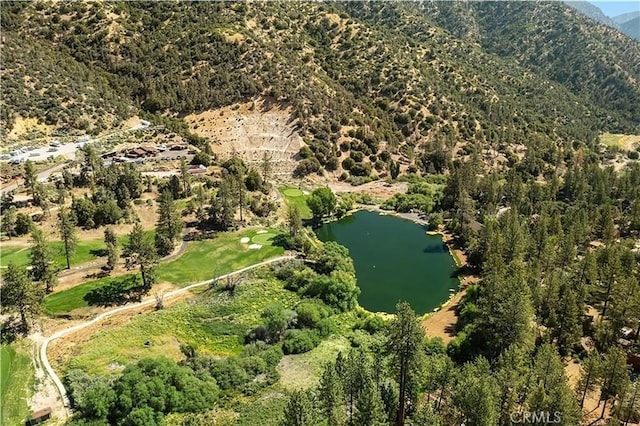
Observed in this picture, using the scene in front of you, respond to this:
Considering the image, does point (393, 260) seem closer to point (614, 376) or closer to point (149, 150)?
point (614, 376)

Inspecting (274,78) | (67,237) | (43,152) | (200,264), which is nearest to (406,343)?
(200,264)

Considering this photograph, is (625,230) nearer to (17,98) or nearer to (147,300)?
(147,300)

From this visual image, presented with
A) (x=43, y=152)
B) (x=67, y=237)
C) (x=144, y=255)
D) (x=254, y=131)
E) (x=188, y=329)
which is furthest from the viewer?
(x=254, y=131)

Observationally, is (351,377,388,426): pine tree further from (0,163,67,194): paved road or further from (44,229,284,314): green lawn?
(0,163,67,194): paved road

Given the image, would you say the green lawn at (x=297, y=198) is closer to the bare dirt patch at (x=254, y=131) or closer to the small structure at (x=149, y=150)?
the bare dirt patch at (x=254, y=131)

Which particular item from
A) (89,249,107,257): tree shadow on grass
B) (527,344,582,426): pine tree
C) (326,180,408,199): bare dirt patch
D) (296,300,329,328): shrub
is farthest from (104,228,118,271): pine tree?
(326,180,408,199): bare dirt patch
